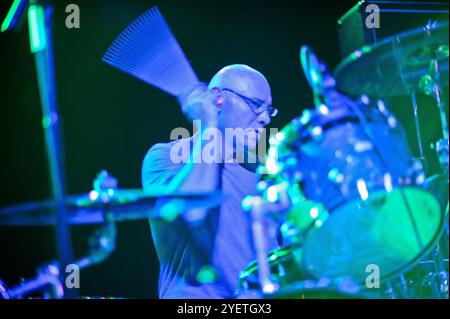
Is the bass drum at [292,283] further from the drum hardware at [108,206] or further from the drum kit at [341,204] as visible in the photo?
the drum hardware at [108,206]

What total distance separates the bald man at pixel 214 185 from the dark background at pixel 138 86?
33cm

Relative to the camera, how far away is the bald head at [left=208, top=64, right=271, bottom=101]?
1.94 metres

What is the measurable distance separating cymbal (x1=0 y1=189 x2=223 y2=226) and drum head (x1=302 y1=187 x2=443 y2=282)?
0.31 meters

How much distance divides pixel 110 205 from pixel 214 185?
495 mm

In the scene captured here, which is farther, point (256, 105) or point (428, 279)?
point (256, 105)

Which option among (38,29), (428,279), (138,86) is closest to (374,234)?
(428,279)

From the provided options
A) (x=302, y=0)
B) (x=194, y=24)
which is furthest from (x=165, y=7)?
(x=302, y=0)

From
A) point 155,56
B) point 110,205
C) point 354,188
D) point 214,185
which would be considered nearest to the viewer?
point 110,205

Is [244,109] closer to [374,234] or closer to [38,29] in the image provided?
[374,234]

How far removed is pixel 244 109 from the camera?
6.31 feet
